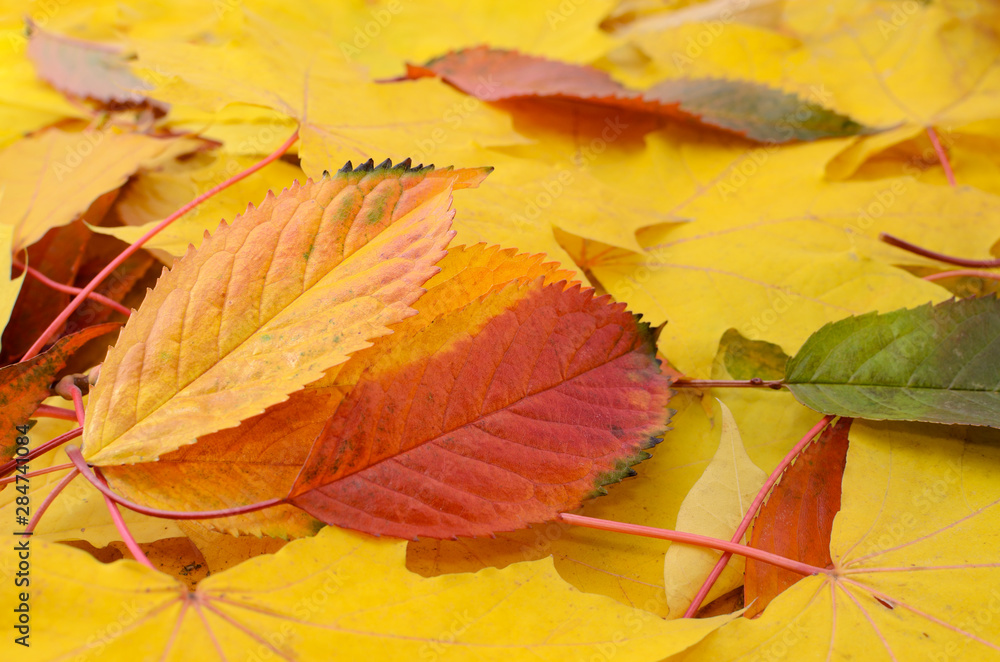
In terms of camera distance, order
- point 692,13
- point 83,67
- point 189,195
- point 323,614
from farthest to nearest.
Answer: point 692,13
point 83,67
point 189,195
point 323,614

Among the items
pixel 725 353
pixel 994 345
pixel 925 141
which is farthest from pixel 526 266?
pixel 925 141

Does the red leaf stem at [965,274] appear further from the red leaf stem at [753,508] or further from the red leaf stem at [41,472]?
the red leaf stem at [41,472]

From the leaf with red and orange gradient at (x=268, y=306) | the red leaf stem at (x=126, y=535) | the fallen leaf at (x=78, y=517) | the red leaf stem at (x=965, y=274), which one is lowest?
the red leaf stem at (x=965, y=274)

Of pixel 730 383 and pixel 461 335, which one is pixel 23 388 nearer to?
pixel 461 335

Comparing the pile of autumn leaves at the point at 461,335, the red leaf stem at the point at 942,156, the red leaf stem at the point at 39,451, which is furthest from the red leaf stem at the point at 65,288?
the red leaf stem at the point at 942,156

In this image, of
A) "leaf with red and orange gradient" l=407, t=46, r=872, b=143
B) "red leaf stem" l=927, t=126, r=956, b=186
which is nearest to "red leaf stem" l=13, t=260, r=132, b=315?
"leaf with red and orange gradient" l=407, t=46, r=872, b=143

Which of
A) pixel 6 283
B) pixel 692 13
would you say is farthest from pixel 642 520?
pixel 692 13
